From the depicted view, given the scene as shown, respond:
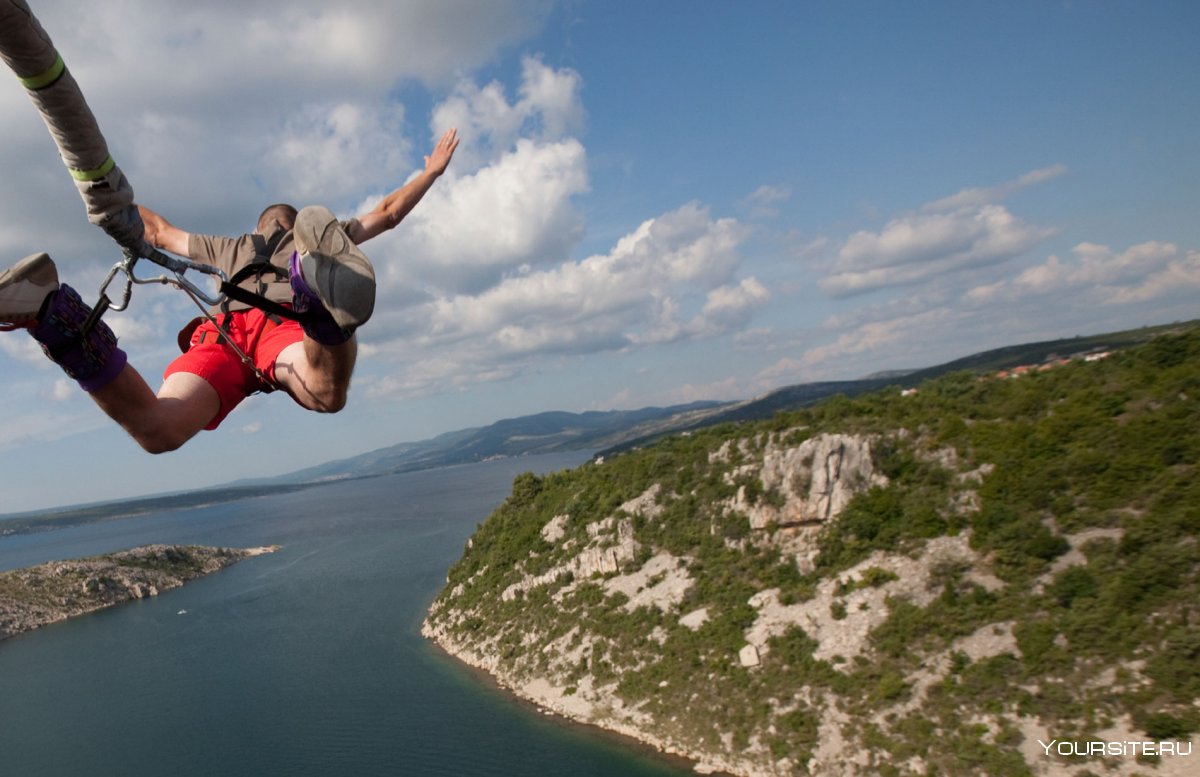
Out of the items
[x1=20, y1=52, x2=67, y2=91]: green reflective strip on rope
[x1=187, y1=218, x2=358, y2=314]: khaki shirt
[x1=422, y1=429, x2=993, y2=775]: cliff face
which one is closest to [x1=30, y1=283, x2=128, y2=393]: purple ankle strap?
[x1=187, y1=218, x2=358, y2=314]: khaki shirt

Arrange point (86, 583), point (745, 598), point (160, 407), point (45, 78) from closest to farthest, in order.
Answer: point (45, 78) < point (160, 407) < point (745, 598) < point (86, 583)

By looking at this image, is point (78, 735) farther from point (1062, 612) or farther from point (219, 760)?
point (1062, 612)

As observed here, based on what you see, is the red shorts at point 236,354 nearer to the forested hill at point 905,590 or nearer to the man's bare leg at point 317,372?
the man's bare leg at point 317,372

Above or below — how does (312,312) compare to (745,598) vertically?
above

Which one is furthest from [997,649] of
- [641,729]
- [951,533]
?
[641,729]

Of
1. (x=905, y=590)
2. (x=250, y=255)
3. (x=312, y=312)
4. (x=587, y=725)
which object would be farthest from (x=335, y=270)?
(x=587, y=725)

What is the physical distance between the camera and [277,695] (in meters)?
→ 42.5

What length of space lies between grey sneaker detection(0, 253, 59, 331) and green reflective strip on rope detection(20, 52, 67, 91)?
105 centimetres

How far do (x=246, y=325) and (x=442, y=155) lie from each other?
2.00 meters

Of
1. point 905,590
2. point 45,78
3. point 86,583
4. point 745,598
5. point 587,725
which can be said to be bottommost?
point 587,725

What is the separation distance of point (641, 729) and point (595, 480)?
849 inches

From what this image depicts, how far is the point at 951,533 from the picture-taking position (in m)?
31.4

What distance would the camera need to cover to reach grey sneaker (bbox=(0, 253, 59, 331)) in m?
3.12

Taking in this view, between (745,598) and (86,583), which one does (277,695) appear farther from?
(86,583)
